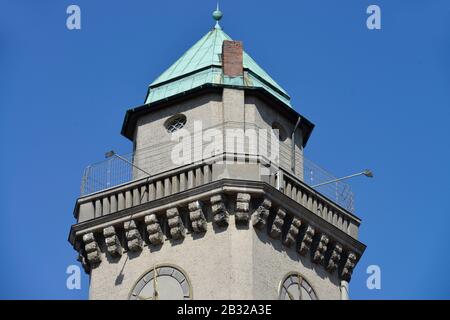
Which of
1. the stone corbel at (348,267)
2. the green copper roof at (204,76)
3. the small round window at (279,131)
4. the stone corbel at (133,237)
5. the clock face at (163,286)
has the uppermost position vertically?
the green copper roof at (204,76)

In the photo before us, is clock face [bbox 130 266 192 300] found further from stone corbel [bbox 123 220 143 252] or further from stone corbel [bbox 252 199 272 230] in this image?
stone corbel [bbox 252 199 272 230]

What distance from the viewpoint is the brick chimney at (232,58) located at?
194 feet

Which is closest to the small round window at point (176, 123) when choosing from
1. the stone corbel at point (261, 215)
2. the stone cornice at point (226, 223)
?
the stone cornice at point (226, 223)

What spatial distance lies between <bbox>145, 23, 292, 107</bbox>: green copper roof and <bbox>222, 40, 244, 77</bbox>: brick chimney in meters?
0.20

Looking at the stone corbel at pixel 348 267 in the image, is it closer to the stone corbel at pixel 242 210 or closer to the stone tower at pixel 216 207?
the stone tower at pixel 216 207

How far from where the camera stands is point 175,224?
56469 millimetres

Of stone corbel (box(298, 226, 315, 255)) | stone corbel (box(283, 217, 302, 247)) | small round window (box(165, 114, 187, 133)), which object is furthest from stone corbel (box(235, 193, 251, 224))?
small round window (box(165, 114, 187, 133))

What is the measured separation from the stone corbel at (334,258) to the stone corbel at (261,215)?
3.14m

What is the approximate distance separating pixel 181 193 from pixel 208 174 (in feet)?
3.06

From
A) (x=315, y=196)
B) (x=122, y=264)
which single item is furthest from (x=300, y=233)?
(x=122, y=264)

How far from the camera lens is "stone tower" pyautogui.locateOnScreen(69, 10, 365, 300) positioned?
55.8 metres

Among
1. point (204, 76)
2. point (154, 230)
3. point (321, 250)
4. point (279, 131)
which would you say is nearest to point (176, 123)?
point (204, 76)

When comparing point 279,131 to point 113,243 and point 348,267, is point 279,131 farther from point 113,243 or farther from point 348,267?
point 113,243
